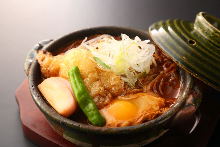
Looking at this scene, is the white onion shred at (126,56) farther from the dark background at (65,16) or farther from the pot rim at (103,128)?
the dark background at (65,16)

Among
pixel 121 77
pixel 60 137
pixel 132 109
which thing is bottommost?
pixel 60 137

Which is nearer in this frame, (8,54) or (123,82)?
(123,82)

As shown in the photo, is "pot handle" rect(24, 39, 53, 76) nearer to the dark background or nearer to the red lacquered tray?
the red lacquered tray

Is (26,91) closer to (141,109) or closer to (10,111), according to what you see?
(10,111)

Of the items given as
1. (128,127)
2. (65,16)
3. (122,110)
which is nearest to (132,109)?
(122,110)

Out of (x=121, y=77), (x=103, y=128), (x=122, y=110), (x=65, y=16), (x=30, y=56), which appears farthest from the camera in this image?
(x=65, y=16)

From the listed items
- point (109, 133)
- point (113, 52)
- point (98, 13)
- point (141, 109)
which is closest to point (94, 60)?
point (113, 52)

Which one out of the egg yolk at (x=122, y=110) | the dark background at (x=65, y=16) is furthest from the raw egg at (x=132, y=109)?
the dark background at (x=65, y=16)

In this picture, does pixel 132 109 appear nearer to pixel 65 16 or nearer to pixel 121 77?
pixel 121 77
